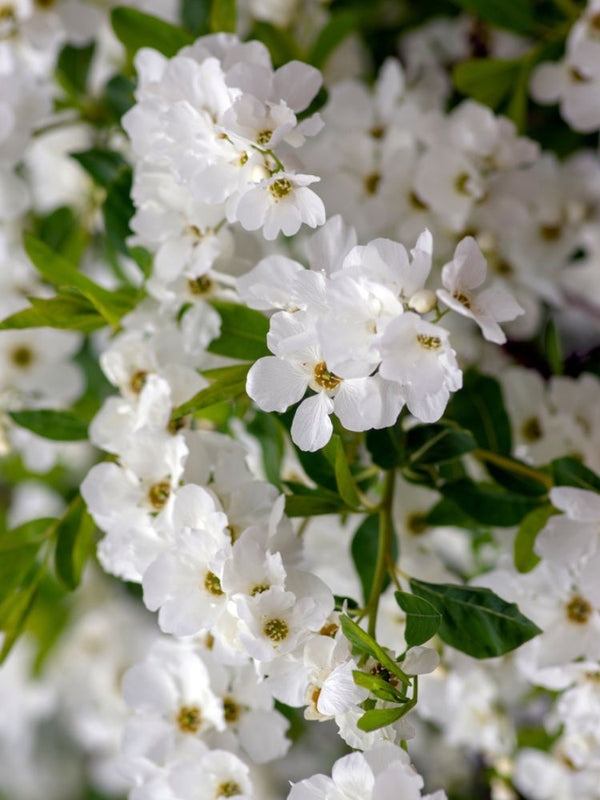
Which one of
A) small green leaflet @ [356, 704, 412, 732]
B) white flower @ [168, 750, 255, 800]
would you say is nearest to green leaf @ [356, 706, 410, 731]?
small green leaflet @ [356, 704, 412, 732]

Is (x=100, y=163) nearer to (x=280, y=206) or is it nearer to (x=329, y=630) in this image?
(x=280, y=206)

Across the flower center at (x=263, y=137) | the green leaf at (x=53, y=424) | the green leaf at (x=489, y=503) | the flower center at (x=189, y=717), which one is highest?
the flower center at (x=263, y=137)

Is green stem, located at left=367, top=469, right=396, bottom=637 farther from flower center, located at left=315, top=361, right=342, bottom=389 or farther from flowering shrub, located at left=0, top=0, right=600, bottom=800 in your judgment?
flower center, located at left=315, top=361, right=342, bottom=389

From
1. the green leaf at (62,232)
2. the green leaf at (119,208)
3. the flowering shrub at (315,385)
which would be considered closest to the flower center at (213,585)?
the flowering shrub at (315,385)

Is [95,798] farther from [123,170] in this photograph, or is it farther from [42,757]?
[123,170]

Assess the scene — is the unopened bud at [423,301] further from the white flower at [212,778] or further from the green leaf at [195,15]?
the green leaf at [195,15]

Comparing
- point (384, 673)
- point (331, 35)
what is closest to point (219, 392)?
point (384, 673)
